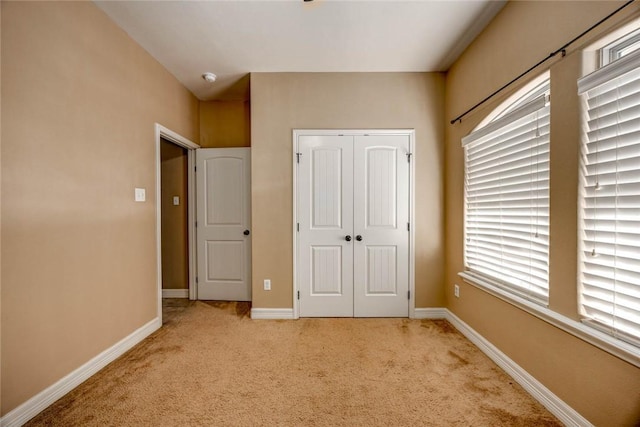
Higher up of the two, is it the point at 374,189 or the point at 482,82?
the point at 482,82

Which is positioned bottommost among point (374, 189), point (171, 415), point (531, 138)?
point (171, 415)

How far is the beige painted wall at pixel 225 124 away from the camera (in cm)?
365

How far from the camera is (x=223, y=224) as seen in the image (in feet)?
11.7

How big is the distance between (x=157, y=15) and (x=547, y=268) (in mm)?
3248

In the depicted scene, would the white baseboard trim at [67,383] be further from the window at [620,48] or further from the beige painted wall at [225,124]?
the window at [620,48]

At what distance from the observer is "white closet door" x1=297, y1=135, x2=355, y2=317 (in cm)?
297

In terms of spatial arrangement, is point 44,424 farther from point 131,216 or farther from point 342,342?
point 342,342

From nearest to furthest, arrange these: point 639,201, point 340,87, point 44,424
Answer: point 639,201 < point 44,424 < point 340,87

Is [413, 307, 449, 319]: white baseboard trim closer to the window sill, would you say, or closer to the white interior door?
the window sill

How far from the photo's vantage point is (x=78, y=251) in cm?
186

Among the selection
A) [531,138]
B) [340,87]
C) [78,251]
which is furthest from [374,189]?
[78,251]

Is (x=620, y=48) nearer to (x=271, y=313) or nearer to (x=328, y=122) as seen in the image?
(x=328, y=122)

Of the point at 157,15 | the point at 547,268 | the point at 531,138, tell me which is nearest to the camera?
the point at 547,268

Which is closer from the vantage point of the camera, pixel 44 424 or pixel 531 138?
pixel 44 424
